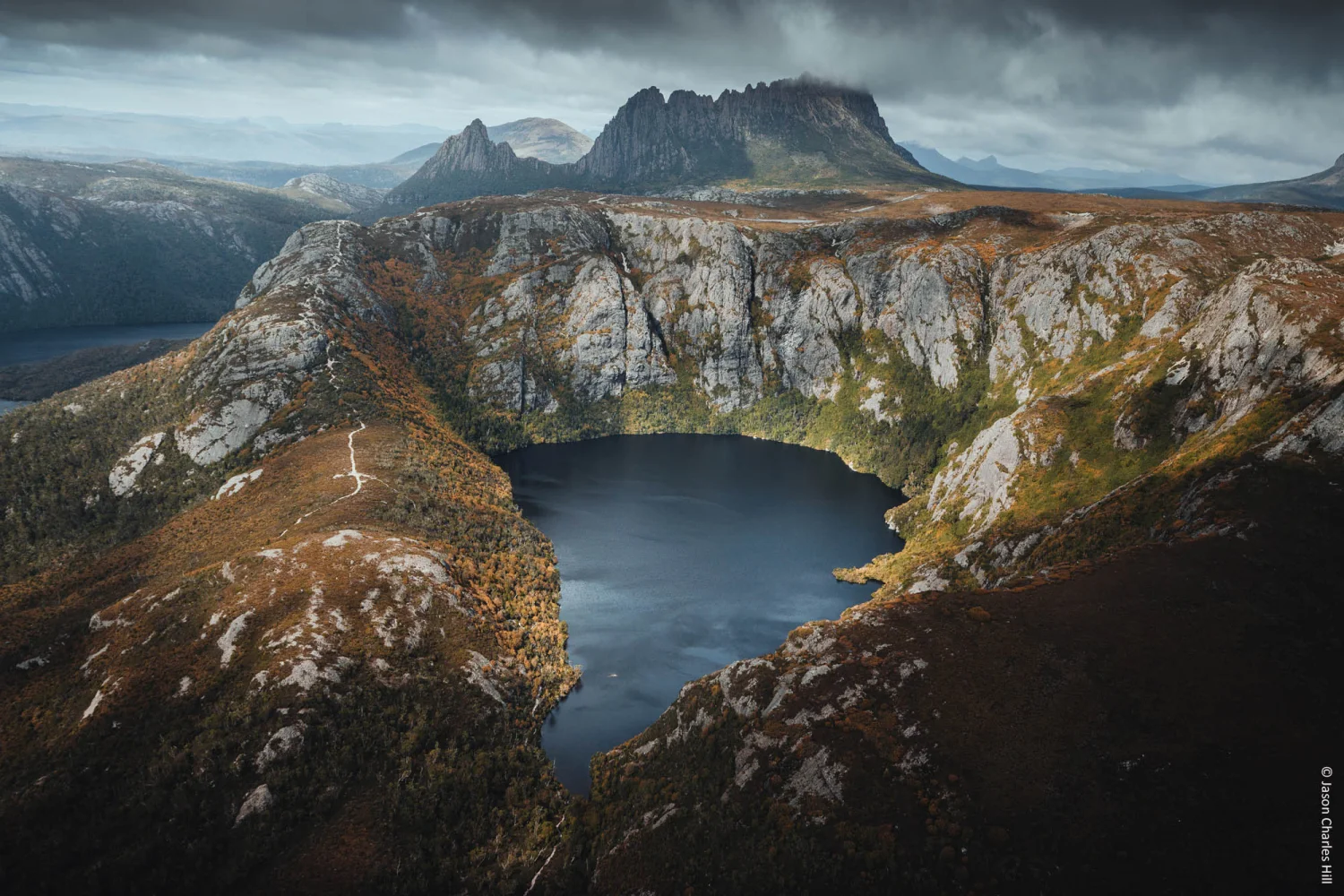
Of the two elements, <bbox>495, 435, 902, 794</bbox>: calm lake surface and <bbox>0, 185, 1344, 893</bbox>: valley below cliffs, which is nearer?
<bbox>0, 185, 1344, 893</bbox>: valley below cliffs

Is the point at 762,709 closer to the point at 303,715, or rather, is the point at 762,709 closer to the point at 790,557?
the point at 303,715

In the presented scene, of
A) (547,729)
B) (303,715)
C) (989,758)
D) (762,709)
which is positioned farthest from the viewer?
(547,729)

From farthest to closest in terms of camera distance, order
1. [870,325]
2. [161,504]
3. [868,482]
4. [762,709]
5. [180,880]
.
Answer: [870,325] < [868,482] < [161,504] < [762,709] < [180,880]

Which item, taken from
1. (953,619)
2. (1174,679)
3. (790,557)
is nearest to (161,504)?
(790,557)

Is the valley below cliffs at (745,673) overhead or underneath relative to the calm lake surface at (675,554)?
overhead

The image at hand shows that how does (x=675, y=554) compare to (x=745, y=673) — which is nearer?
(x=745, y=673)

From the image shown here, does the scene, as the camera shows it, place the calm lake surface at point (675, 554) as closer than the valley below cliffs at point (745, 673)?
No

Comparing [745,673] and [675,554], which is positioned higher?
[745,673]

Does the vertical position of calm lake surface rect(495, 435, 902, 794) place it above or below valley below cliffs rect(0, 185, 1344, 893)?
below
